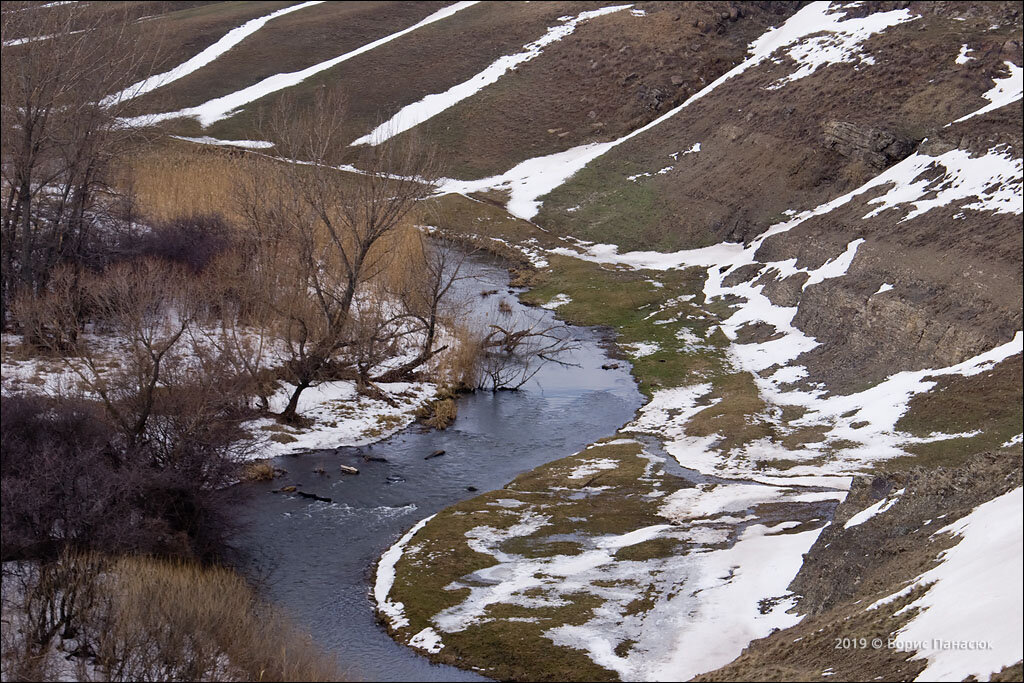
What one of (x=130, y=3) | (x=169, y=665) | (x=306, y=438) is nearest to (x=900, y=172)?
(x=306, y=438)

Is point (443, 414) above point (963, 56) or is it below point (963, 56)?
below

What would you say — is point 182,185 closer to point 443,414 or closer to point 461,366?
point 461,366

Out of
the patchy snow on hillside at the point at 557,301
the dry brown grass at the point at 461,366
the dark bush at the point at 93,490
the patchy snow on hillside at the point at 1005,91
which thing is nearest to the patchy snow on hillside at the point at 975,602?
the dark bush at the point at 93,490

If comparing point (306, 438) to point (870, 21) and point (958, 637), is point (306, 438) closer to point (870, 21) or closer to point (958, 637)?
point (958, 637)

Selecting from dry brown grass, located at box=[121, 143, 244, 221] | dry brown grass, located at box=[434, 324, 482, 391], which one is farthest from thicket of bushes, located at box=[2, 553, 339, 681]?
dry brown grass, located at box=[121, 143, 244, 221]

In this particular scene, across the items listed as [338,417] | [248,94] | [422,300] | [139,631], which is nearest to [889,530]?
[139,631]

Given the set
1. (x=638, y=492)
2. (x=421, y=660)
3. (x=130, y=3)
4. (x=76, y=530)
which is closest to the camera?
(x=421, y=660)
